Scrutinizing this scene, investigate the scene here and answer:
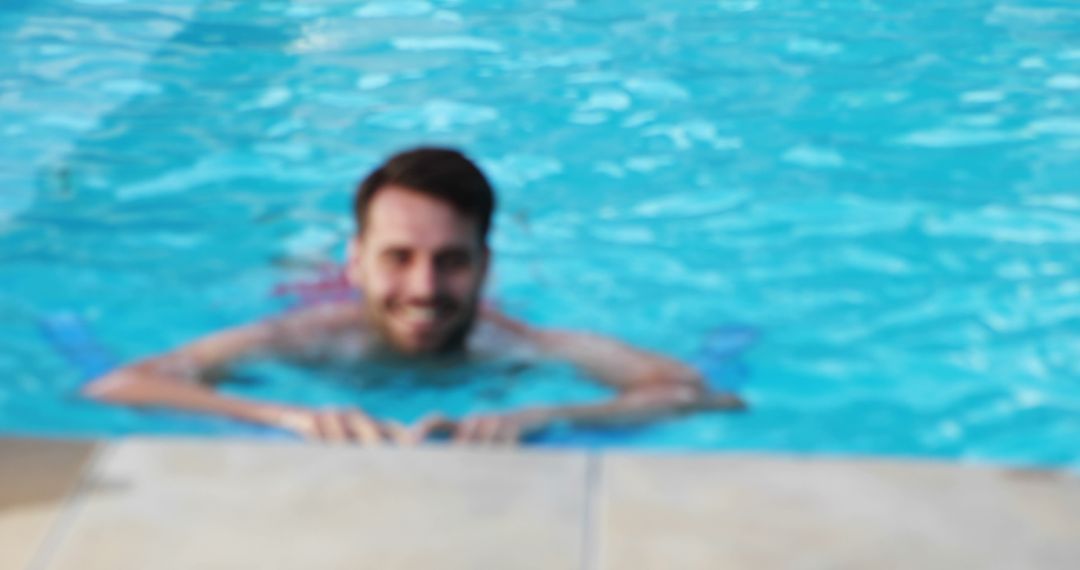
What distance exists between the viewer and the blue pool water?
4.34 meters

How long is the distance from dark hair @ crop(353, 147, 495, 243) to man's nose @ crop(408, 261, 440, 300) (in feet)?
0.51

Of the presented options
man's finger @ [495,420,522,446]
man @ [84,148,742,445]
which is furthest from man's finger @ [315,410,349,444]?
man's finger @ [495,420,522,446]

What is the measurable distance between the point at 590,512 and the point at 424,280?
3.55ft

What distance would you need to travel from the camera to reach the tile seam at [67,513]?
2881 millimetres

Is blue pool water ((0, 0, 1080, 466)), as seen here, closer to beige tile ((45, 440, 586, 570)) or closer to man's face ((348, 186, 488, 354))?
man's face ((348, 186, 488, 354))

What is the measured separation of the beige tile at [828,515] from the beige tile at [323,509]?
108 millimetres

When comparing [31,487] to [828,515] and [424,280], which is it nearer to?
[424,280]

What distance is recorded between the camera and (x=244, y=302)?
4.86 metres

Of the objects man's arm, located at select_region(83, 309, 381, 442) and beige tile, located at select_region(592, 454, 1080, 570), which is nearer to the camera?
beige tile, located at select_region(592, 454, 1080, 570)

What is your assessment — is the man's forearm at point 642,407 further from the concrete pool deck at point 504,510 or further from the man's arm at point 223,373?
the concrete pool deck at point 504,510

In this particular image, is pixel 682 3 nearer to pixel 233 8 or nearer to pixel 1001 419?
pixel 233 8

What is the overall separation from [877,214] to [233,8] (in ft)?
10.9

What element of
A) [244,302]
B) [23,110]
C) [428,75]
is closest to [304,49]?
[428,75]

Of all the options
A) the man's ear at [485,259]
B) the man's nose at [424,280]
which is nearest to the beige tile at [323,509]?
the man's nose at [424,280]
